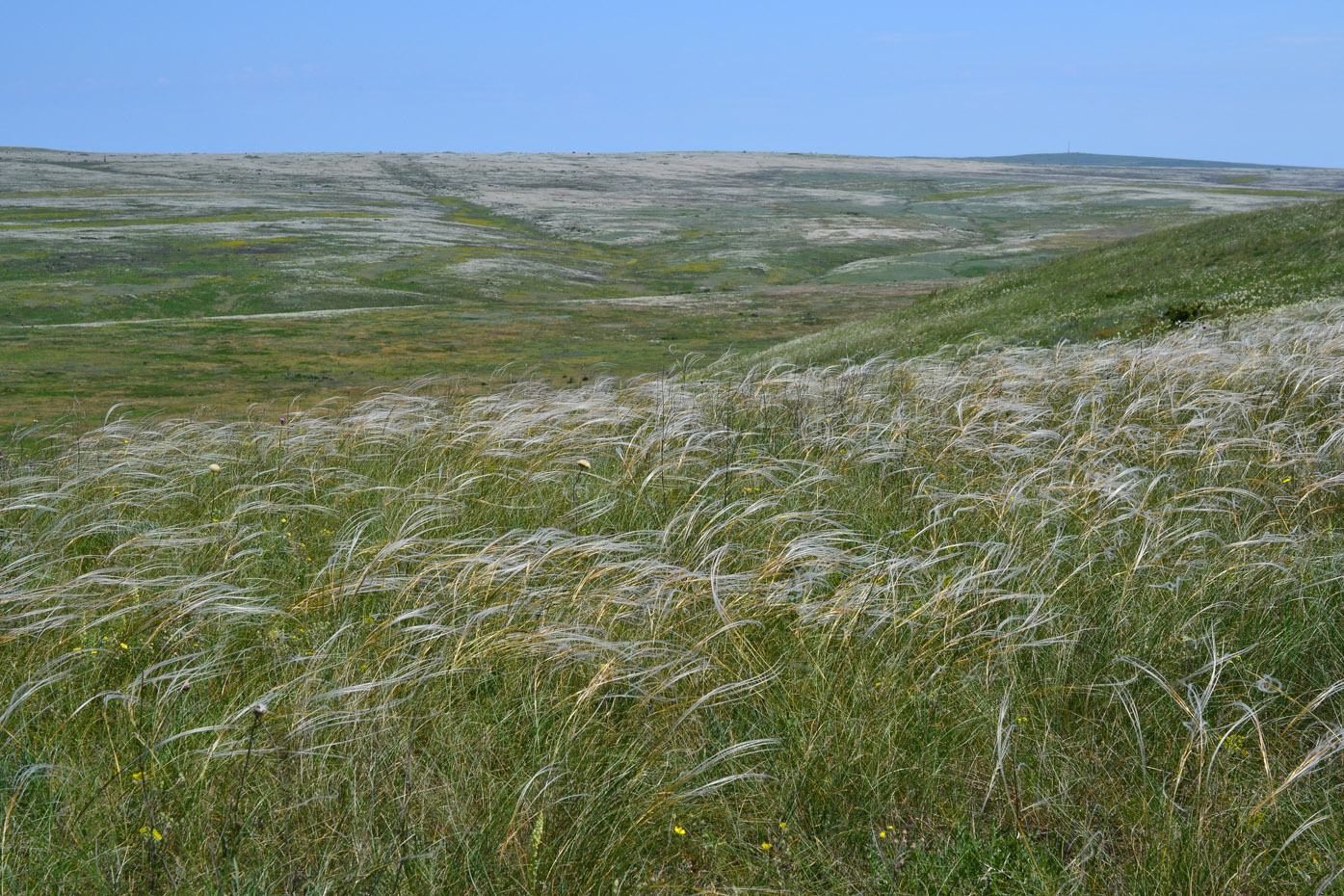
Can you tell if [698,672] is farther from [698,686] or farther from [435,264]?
[435,264]

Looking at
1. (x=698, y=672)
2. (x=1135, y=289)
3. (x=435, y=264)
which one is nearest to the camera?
(x=698, y=672)

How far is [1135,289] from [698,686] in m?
22.3

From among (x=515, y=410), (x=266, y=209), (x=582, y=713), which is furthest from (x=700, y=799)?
(x=266, y=209)

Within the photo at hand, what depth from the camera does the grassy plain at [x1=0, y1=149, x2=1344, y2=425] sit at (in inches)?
1157

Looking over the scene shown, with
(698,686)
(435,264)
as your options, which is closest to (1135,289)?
(698,686)

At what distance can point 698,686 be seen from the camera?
3557 mm

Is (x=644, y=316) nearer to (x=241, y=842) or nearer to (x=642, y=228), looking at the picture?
(x=241, y=842)

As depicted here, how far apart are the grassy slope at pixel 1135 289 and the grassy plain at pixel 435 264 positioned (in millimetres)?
7940

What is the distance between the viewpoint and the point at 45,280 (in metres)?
48.1

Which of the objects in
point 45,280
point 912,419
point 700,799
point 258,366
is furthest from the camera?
point 45,280

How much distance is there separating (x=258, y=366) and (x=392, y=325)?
10.5 metres

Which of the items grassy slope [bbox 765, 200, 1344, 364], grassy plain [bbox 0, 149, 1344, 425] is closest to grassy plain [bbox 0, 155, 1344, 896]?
grassy plain [bbox 0, 149, 1344, 425]

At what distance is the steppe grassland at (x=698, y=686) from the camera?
2.72m

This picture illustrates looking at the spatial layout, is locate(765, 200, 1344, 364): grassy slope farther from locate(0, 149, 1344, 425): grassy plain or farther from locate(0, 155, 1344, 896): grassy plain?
locate(0, 155, 1344, 896): grassy plain
